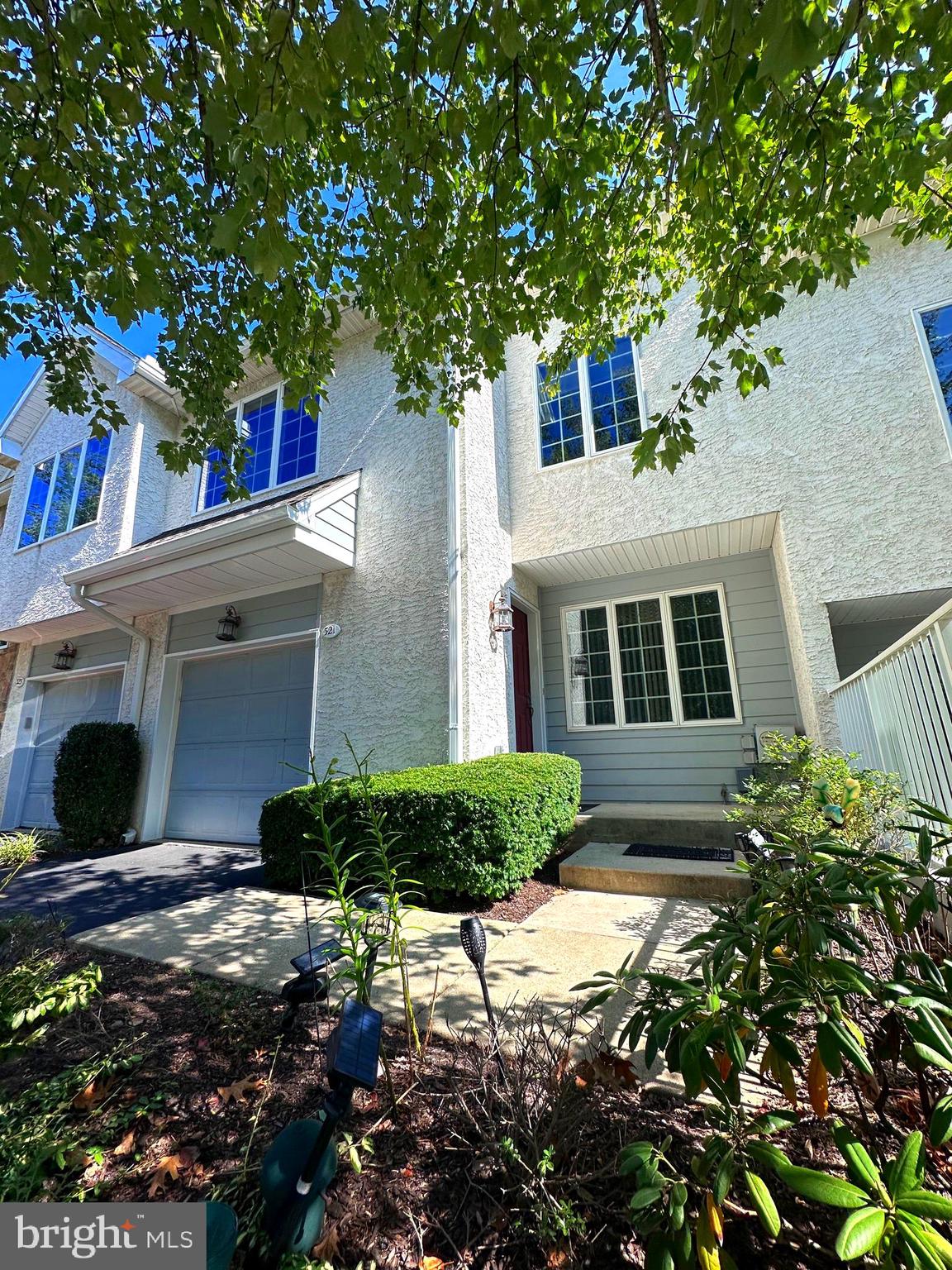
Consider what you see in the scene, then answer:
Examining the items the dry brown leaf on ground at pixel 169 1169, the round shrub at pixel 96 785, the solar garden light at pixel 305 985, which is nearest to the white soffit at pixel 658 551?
the solar garden light at pixel 305 985

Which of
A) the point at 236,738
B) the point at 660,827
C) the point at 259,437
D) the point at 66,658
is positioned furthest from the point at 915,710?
the point at 66,658

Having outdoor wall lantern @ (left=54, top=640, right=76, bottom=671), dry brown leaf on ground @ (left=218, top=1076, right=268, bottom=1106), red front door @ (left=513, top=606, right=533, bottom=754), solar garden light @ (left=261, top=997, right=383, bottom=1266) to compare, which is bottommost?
dry brown leaf on ground @ (left=218, top=1076, right=268, bottom=1106)

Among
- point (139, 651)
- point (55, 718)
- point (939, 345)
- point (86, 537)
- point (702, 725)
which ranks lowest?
point (702, 725)

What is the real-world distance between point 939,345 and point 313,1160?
28.3 ft

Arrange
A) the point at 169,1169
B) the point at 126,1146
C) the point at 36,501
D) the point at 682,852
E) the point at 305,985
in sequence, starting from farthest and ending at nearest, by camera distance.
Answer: the point at 36,501 → the point at 682,852 → the point at 305,985 → the point at 126,1146 → the point at 169,1169

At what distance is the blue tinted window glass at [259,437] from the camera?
322 inches

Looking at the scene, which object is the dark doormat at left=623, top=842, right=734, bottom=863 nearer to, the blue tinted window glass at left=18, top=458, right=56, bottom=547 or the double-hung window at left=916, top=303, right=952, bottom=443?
the double-hung window at left=916, top=303, right=952, bottom=443

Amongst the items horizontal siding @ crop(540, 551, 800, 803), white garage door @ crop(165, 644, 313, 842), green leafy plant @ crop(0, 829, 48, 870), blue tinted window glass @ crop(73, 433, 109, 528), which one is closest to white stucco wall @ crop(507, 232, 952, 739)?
horizontal siding @ crop(540, 551, 800, 803)

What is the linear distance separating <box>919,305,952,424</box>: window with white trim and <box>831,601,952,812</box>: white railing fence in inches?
157

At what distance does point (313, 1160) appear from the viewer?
1.27 metres

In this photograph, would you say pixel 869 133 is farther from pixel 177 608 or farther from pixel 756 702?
pixel 177 608

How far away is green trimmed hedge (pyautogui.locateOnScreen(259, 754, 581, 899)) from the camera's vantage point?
164 inches

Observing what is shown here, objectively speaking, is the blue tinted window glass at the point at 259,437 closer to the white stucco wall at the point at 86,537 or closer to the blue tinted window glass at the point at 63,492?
the white stucco wall at the point at 86,537

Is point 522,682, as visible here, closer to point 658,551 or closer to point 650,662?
point 650,662
